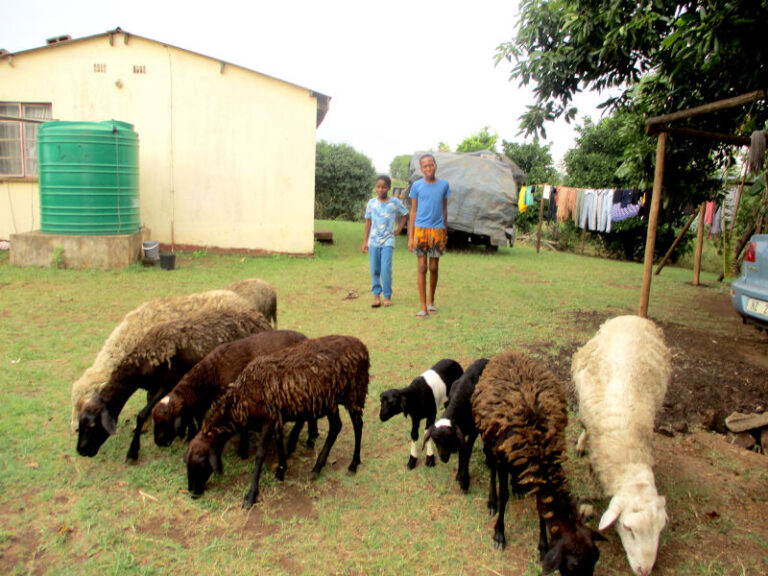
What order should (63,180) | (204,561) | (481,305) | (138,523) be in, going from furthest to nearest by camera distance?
(63,180) → (481,305) → (138,523) → (204,561)

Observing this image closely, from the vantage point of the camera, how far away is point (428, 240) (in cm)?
813

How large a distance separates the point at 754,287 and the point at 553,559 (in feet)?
17.5

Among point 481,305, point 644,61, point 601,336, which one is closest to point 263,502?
point 601,336

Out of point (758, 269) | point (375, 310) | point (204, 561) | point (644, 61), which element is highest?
point (644, 61)

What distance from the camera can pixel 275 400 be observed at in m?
3.71

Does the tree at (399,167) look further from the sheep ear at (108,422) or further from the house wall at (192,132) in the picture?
the sheep ear at (108,422)

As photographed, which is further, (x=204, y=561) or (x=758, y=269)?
(x=758, y=269)

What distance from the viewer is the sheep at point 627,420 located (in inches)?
117

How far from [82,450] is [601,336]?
4.35 meters

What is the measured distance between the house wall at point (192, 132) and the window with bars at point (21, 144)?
355 mm

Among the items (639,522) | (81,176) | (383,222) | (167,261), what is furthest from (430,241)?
(81,176)

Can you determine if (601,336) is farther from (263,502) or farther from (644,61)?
(644,61)

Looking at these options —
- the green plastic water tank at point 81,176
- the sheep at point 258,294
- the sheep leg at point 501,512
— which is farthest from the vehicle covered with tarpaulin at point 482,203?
the sheep leg at point 501,512

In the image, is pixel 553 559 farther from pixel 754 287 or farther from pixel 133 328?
pixel 754 287
